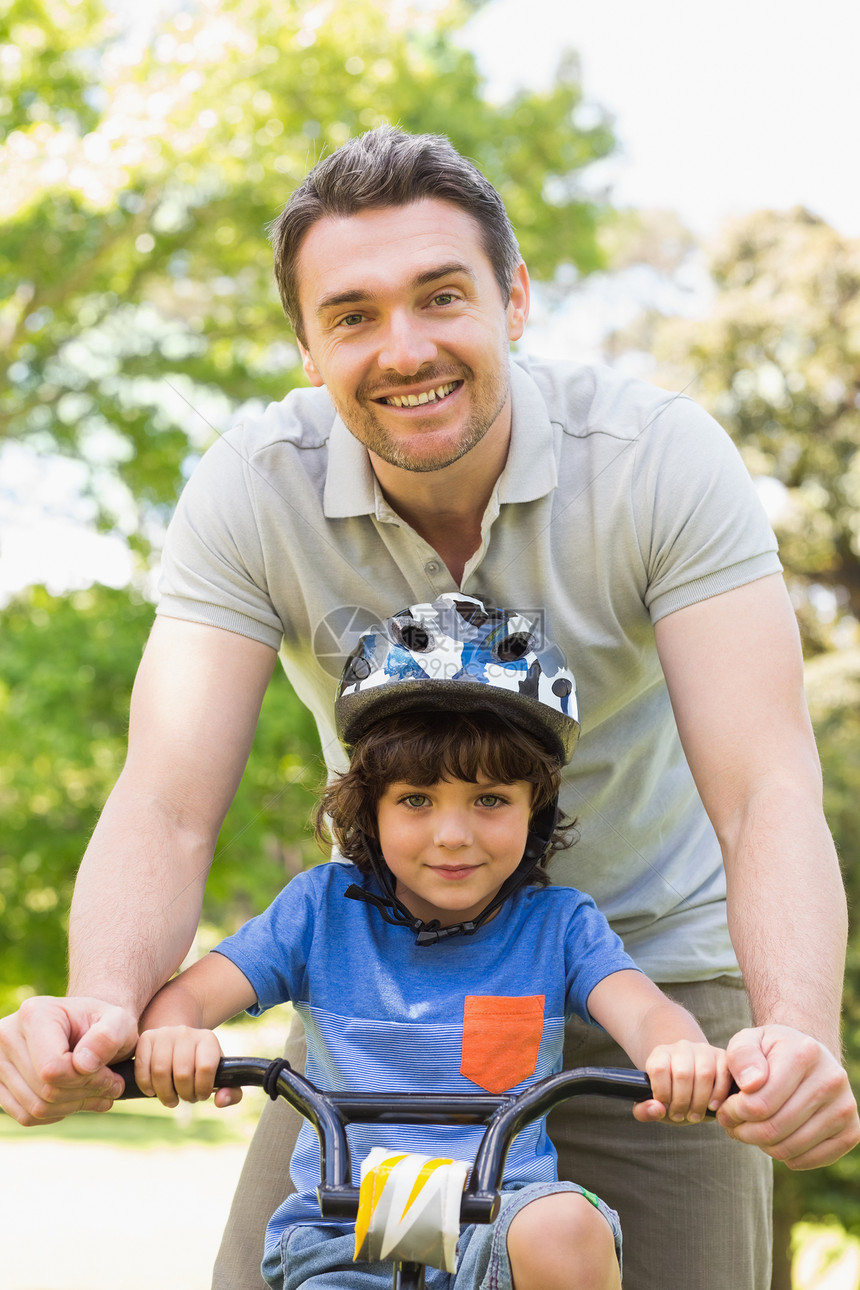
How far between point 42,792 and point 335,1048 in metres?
9.31

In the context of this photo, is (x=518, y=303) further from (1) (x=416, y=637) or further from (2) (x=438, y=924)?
(2) (x=438, y=924)

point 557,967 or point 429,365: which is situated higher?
point 429,365

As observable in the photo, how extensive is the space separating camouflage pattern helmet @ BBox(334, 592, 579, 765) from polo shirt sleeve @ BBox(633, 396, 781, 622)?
1.01ft

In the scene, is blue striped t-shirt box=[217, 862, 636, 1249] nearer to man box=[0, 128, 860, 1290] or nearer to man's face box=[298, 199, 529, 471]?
man box=[0, 128, 860, 1290]

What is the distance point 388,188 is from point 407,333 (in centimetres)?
35

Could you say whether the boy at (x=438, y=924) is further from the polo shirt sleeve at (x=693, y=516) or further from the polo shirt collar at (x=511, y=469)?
the polo shirt collar at (x=511, y=469)

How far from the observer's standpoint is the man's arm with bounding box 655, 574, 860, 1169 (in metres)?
1.95

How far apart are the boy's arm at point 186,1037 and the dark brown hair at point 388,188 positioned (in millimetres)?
1562

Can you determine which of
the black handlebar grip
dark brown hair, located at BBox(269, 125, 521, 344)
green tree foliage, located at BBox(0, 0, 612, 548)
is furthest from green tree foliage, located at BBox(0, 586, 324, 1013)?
the black handlebar grip

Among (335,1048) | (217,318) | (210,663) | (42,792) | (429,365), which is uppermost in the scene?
(217,318)

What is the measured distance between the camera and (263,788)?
1120cm

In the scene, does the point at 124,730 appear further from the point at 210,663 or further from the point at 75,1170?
the point at 210,663

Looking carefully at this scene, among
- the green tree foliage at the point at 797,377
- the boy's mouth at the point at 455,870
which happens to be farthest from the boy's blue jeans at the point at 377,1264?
the green tree foliage at the point at 797,377

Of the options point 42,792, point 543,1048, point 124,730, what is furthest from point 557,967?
point 42,792
